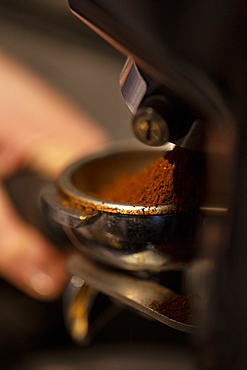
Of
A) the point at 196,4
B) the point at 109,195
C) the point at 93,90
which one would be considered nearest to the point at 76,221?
the point at 109,195

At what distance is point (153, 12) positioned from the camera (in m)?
0.19

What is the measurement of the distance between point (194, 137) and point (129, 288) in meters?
0.11

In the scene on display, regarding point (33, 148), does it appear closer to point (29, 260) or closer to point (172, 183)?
point (29, 260)

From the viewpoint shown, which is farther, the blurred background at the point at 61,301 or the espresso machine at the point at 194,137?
the blurred background at the point at 61,301

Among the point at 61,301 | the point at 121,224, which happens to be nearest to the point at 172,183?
the point at 121,224

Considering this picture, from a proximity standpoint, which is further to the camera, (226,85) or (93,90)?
(93,90)

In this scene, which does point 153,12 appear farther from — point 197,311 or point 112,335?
point 112,335

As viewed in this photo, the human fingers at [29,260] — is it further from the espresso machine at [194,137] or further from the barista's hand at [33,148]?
the espresso machine at [194,137]

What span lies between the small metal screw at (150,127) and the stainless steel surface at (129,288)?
9 centimetres

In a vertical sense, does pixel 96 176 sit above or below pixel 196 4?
below

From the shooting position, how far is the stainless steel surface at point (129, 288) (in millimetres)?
271

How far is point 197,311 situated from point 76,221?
0.28ft

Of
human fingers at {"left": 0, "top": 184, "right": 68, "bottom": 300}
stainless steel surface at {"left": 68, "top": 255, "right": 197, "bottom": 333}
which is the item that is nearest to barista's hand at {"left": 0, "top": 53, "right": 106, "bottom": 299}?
human fingers at {"left": 0, "top": 184, "right": 68, "bottom": 300}

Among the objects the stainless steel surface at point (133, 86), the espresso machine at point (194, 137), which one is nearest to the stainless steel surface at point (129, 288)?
the espresso machine at point (194, 137)
